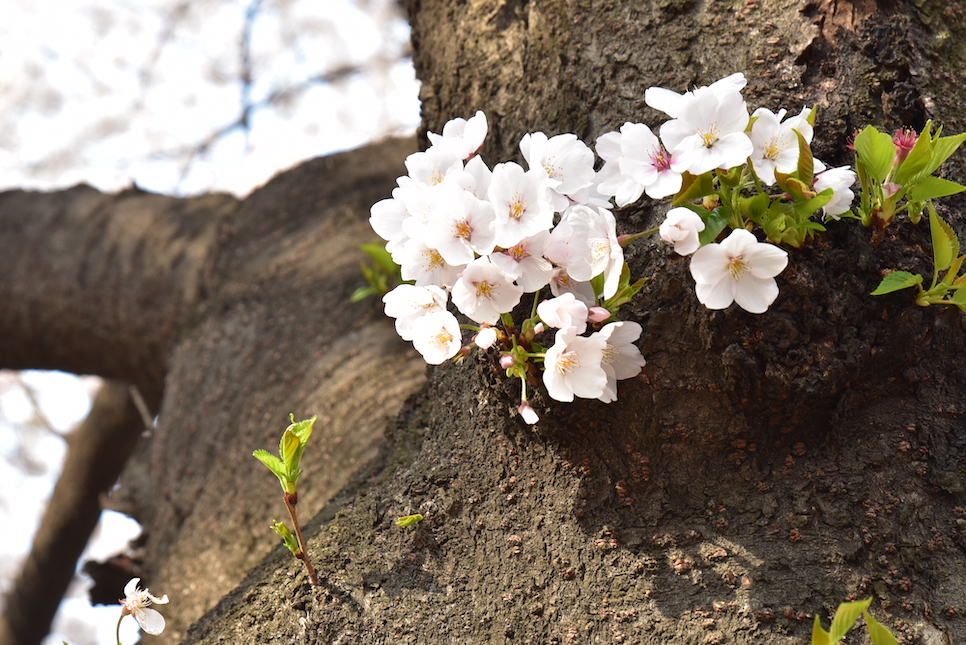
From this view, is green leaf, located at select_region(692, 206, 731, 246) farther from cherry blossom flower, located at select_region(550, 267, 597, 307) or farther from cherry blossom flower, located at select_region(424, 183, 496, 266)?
cherry blossom flower, located at select_region(424, 183, 496, 266)

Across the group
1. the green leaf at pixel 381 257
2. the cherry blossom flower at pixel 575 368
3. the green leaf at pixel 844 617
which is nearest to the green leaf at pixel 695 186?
the cherry blossom flower at pixel 575 368

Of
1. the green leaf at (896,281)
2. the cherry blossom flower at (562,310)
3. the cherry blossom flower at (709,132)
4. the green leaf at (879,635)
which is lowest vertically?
the green leaf at (879,635)

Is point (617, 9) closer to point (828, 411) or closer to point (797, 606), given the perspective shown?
point (828, 411)

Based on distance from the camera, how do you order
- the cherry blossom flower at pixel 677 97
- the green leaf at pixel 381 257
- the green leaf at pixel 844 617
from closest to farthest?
the green leaf at pixel 844 617, the cherry blossom flower at pixel 677 97, the green leaf at pixel 381 257

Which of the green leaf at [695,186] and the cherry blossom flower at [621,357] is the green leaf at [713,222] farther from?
the cherry blossom flower at [621,357]

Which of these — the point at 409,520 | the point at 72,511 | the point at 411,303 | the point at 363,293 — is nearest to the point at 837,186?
the point at 411,303

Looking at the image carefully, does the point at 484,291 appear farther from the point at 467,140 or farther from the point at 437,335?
the point at 467,140

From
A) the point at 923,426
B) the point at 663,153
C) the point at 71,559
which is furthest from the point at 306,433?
the point at 71,559
